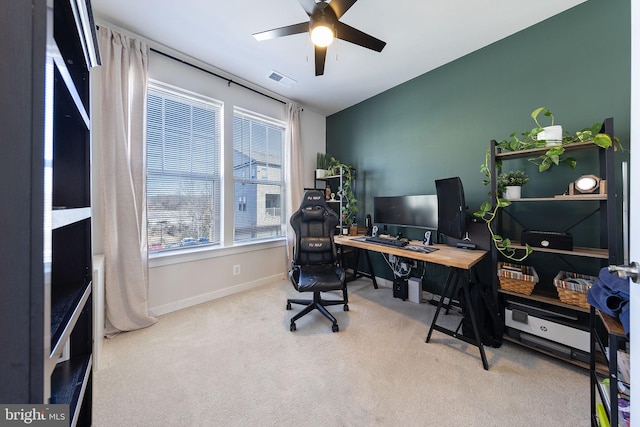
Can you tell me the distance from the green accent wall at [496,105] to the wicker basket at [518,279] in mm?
514

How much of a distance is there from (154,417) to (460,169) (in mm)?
3345

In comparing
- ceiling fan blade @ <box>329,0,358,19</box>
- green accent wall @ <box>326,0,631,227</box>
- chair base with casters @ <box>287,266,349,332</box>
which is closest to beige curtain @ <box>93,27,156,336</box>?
chair base with casters @ <box>287,266,349,332</box>

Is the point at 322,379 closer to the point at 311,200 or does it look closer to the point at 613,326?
the point at 613,326

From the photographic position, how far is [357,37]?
1818mm

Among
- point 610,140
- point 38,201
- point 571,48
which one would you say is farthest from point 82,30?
point 571,48

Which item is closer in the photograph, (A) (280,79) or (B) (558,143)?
(B) (558,143)

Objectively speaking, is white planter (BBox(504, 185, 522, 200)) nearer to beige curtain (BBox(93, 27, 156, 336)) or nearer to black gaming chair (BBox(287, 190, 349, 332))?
black gaming chair (BBox(287, 190, 349, 332))

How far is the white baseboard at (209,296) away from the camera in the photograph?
8.00ft

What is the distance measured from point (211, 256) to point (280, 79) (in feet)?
8.05

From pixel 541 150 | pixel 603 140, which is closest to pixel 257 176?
pixel 541 150

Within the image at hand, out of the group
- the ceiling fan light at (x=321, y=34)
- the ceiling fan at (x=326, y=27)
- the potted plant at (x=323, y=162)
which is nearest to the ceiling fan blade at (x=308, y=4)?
the ceiling fan at (x=326, y=27)

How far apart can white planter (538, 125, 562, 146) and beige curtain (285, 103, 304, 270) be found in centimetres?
281

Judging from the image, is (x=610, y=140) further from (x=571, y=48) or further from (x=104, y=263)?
(x=104, y=263)

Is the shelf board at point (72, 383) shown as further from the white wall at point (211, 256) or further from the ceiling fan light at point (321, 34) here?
the ceiling fan light at point (321, 34)
